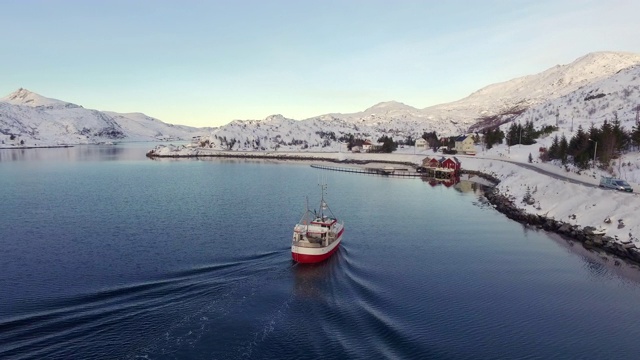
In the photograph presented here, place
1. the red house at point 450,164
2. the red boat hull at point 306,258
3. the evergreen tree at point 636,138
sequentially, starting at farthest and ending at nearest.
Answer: the red house at point 450,164 → the evergreen tree at point 636,138 → the red boat hull at point 306,258

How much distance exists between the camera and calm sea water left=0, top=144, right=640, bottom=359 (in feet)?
74.6

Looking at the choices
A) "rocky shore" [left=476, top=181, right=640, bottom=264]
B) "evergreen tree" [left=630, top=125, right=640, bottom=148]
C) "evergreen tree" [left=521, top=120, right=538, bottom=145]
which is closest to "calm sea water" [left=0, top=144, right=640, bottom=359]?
"rocky shore" [left=476, top=181, right=640, bottom=264]

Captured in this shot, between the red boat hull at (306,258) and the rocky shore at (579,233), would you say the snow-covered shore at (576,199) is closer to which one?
the rocky shore at (579,233)

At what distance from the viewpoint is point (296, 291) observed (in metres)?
30.1

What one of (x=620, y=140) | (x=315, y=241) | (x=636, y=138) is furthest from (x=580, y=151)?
(x=315, y=241)

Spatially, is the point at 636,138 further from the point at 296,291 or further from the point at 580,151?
the point at 296,291

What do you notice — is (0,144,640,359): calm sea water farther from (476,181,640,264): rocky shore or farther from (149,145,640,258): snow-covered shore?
(149,145,640,258): snow-covered shore

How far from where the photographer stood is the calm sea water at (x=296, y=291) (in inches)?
895

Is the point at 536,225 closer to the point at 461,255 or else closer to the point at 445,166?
the point at 461,255

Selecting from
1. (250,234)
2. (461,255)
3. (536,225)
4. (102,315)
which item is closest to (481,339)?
(461,255)

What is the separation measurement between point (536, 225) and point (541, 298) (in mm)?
25550

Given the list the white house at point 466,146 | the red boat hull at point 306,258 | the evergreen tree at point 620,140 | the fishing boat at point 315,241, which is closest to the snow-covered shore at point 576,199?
the evergreen tree at point 620,140

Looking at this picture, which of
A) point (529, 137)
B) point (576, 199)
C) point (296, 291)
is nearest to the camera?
point (296, 291)

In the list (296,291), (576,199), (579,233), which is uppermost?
(576,199)
